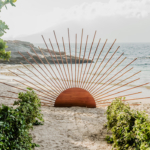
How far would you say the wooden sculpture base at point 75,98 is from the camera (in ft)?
16.9

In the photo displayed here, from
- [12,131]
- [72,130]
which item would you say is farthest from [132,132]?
[72,130]

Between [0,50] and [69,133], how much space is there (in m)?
3.12

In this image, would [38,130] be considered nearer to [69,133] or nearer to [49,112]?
[69,133]

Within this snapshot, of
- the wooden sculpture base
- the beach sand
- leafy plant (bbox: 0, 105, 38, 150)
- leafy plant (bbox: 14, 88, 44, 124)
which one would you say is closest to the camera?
leafy plant (bbox: 0, 105, 38, 150)

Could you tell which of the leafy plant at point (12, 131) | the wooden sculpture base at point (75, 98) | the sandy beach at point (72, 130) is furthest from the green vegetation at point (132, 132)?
the wooden sculpture base at point (75, 98)

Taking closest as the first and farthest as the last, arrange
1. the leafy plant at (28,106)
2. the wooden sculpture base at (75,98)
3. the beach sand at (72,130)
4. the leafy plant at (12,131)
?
the leafy plant at (12,131) → the leafy plant at (28,106) → the beach sand at (72,130) → the wooden sculpture base at (75,98)

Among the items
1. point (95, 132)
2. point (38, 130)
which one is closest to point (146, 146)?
point (95, 132)

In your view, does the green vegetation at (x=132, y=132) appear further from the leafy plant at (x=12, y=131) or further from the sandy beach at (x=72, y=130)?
the leafy plant at (x=12, y=131)

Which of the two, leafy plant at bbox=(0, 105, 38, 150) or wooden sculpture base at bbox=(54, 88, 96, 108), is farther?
wooden sculpture base at bbox=(54, 88, 96, 108)

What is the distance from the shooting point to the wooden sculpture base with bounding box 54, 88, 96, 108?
16.9 ft

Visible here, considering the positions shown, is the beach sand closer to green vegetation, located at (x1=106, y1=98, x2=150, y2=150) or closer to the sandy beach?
the sandy beach

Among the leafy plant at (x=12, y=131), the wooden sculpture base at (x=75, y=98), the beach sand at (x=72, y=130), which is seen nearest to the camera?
the leafy plant at (x=12, y=131)

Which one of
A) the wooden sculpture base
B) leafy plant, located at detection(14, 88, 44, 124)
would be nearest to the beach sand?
the wooden sculpture base

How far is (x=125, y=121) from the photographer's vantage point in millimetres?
2486
